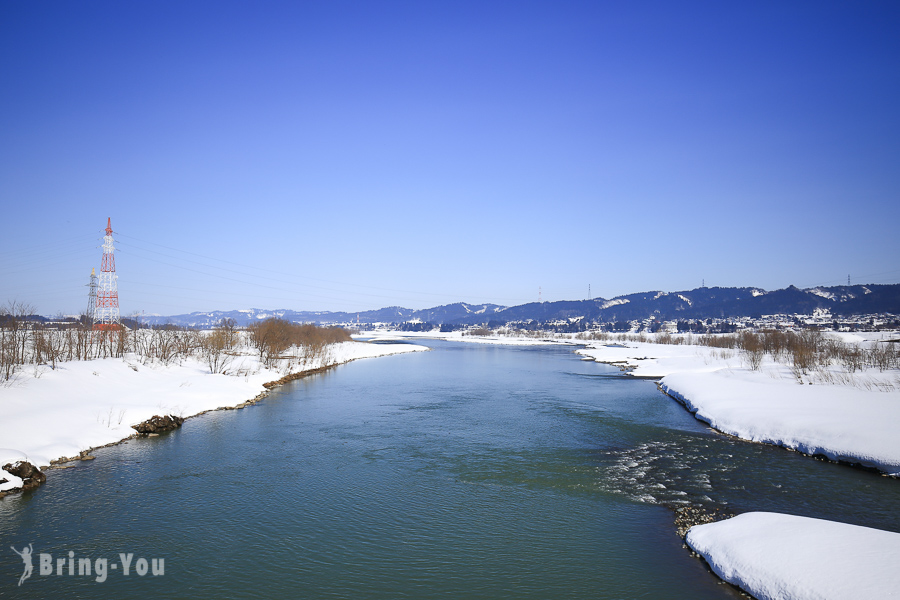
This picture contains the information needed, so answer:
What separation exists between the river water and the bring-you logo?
6cm

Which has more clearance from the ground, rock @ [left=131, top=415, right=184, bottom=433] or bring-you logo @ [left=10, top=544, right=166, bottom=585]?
rock @ [left=131, top=415, right=184, bottom=433]

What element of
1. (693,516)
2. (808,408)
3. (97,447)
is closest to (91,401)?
(97,447)

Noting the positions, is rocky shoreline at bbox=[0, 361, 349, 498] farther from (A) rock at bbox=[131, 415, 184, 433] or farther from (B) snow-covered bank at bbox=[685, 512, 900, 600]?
(B) snow-covered bank at bbox=[685, 512, 900, 600]

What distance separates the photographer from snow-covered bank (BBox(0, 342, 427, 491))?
1516cm

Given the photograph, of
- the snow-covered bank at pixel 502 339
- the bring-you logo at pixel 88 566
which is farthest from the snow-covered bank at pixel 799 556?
A: the snow-covered bank at pixel 502 339

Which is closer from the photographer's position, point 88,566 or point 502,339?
point 88,566

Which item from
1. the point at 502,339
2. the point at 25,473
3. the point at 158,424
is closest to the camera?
the point at 25,473

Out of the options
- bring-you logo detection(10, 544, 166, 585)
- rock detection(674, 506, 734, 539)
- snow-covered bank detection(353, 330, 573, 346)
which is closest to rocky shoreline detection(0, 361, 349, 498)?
bring-you logo detection(10, 544, 166, 585)

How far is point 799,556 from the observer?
8.21 meters

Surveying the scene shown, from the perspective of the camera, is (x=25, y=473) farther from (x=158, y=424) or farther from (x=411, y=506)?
(x=411, y=506)

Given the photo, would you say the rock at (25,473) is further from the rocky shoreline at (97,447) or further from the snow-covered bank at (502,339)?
the snow-covered bank at (502,339)

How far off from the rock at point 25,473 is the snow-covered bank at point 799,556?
1604 centimetres

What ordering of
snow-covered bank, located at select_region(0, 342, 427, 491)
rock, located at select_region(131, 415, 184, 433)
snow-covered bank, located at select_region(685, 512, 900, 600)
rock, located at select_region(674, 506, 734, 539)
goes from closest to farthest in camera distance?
1. snow-covered bank, located at select_region(685, 512, 900, 600)
2. rock, located at select_region(674, 506, 734, 539)
3. snow-covered bank, located at select_region(0, 342, 427, 491)
4. rock, located at select_region(131, 415, 184, 433)

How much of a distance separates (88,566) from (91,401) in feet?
46.1
